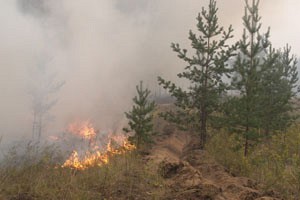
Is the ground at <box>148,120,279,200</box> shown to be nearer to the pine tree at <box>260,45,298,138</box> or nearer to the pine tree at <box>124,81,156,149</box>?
the pine tree at <box>124,81,156,149</box>

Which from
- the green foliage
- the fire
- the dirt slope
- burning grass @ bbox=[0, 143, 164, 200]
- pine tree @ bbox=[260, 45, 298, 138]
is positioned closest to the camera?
burning grass @ bbox=[0, 143, 164, 200]

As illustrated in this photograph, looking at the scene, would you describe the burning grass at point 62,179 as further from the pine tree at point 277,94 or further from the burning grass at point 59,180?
Answer: the pine tree at point 277,94

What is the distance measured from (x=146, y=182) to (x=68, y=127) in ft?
197

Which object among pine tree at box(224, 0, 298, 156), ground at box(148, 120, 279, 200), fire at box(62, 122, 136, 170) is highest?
pine tree at box(224, 0, 298, 156)

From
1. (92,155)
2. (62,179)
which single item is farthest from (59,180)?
(92,155)

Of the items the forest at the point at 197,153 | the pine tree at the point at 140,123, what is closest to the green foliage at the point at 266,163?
the forest at the point at 197,153

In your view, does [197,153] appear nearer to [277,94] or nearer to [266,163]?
[266,163]

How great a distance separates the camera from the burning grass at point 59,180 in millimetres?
5945

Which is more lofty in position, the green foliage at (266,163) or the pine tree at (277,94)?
the pine tree at (277,94)

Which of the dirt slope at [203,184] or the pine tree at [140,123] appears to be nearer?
the dirt slope at [203,184]

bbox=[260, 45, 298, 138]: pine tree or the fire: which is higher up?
bbox=[260, 45, 298, 138]: pine tree

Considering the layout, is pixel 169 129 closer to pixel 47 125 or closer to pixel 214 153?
pixel 214 153

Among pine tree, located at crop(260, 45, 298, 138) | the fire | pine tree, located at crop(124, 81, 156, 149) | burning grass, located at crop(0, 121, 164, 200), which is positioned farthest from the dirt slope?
pine tree, located at crop(260, 45, 298, 138)

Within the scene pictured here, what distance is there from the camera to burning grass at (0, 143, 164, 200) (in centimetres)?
595
